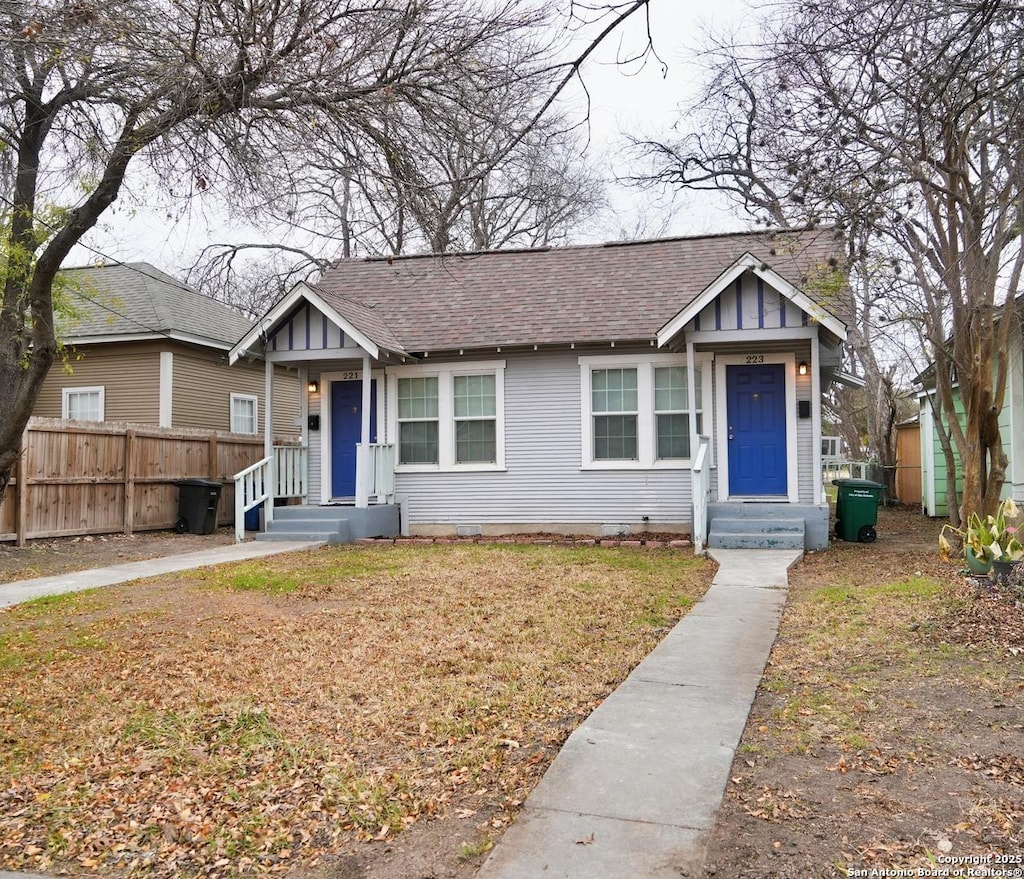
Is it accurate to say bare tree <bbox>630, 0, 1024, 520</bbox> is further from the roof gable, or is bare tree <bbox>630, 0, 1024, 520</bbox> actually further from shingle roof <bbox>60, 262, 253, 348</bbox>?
shingle roof <bbox>60, 262, 253, 348</bbox>

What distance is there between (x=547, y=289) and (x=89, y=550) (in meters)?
8.46

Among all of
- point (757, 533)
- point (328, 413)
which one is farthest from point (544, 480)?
point (328, 413)

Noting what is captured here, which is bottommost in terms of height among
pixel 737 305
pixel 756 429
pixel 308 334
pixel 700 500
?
pixel 700 500

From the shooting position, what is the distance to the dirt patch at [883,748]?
2.93 metres

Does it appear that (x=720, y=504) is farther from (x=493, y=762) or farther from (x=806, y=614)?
(x=493, y=762)

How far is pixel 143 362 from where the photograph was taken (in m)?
17.9

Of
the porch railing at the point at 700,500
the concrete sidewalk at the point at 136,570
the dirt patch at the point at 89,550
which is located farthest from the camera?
the porch railing at the point at 700,500

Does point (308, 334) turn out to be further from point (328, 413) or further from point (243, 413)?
point (243, 413)

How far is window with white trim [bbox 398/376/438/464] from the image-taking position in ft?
46.2

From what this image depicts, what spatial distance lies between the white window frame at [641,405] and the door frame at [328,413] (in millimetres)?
3439

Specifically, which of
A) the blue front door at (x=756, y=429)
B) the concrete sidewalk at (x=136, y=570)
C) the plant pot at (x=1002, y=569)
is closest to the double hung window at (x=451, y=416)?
the concrete sidewalk at (x=136, y=570)

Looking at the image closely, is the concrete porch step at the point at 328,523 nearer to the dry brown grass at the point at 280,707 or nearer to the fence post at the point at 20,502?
the fence post at the point at 20,502

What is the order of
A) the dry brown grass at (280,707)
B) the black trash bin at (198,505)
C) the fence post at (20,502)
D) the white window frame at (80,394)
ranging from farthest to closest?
the white window frame at (80,394), the black trash bin at (198,505), the fence post at (20,502), the dry brown grass at (280,707)

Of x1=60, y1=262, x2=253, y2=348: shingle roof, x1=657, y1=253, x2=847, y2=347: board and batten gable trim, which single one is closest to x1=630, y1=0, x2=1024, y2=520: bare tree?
x1=657, y1=253, x2=847, y2=347: board and batten gable trim
